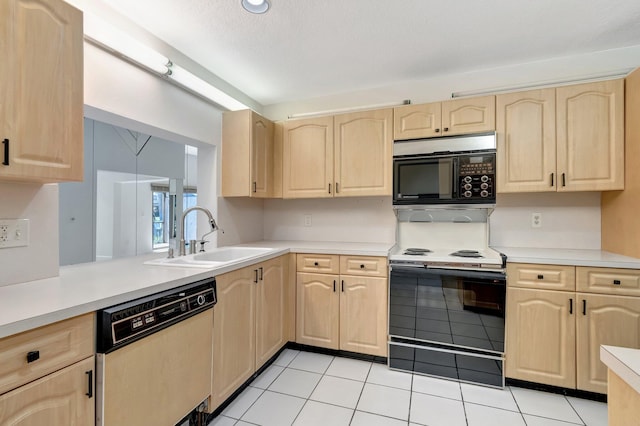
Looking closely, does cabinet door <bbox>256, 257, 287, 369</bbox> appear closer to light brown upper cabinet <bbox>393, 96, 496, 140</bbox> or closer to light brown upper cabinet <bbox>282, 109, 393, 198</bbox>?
light brown upper cabinet <bbox>282, 109, 393, 198</bbox>

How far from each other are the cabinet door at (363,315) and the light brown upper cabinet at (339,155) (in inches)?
31.6

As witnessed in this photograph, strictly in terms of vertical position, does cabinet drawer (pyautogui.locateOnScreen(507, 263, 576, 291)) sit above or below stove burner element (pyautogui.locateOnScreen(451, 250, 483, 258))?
below

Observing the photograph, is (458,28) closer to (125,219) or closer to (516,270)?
(516,270)

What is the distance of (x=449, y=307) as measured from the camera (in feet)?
6.86

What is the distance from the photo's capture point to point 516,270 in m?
2.01

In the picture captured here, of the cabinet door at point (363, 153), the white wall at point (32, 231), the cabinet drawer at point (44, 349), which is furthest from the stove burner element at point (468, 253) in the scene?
the white wall at point (32, 231)

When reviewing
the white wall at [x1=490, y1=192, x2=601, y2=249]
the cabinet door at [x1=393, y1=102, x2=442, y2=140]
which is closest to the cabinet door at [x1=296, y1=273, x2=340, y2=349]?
the cabinet door at [x1=393, y1=102, x2=442, y2=140]

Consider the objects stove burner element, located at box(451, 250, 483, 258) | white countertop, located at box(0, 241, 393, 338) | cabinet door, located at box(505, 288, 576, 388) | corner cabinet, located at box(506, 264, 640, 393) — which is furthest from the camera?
stove burner element, located at box(451, 250, 483, 258)

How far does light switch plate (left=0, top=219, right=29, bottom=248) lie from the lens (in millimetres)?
1286

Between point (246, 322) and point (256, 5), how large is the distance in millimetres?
1956

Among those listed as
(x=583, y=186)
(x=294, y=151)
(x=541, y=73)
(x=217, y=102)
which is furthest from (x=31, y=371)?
(x=541, y=73)

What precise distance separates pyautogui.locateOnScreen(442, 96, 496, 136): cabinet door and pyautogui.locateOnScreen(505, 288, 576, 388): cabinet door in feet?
4.08

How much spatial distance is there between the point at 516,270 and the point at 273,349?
187 centimetres

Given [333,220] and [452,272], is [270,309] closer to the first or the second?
[333,220]
